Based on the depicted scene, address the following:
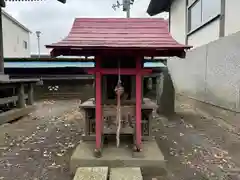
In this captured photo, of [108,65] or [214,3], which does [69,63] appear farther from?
[108,65]

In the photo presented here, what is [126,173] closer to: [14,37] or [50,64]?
[50,64]

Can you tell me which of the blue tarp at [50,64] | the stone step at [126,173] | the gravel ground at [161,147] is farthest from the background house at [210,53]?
the stone step at [126,173]

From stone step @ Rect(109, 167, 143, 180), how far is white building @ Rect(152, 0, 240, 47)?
156 inches

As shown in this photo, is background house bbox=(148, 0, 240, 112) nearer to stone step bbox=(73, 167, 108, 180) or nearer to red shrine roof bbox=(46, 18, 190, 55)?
red shrine roof bbox=(46, 18, 190, 55)

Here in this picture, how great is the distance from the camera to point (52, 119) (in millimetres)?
6695

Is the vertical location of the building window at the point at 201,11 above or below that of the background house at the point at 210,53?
above

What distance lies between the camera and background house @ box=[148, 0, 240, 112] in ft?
16.5

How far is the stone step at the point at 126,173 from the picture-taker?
9.15ft

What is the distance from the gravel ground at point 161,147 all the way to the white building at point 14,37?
11.5 meters

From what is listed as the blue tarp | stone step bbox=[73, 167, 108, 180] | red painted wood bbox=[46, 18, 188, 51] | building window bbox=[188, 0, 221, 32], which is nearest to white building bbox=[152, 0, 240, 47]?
A: building window bbox=[188, 0, 221, 32]

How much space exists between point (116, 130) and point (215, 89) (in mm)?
3526

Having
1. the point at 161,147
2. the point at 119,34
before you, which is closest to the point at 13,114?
the point at 161,147

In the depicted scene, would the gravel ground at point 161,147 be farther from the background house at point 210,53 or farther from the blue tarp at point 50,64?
the blue tarp at point 50,64

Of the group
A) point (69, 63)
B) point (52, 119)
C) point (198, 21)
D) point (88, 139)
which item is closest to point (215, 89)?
point (198, 21)
